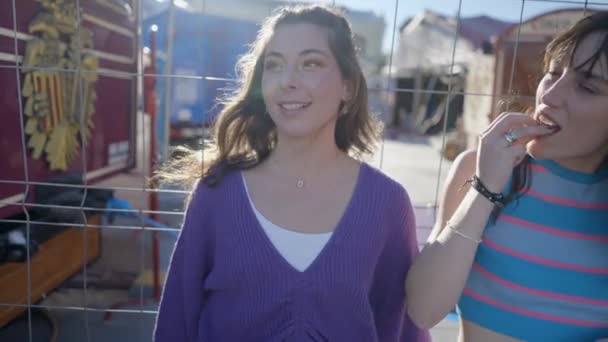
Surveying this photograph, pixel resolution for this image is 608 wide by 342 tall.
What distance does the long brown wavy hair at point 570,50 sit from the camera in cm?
89

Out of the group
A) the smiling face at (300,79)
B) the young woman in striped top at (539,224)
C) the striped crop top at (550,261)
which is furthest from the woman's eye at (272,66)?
the striped crop top at (550,261)

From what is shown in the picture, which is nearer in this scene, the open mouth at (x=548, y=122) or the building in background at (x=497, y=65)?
the open mouth at (x=548, y=122)

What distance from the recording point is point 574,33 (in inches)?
36.4

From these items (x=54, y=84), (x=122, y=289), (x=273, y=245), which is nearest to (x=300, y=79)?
(x=273, y=245)

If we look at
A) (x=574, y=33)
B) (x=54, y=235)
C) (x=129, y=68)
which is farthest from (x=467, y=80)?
(x=574, y=33)

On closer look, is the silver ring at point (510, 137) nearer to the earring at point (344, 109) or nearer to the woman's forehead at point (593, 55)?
the woman's forehead at point (593, 55)

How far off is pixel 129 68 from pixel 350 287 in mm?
3059

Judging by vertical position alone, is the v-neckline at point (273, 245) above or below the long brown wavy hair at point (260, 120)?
below

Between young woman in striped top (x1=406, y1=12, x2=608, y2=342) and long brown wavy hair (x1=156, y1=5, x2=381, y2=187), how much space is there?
1.02 ft

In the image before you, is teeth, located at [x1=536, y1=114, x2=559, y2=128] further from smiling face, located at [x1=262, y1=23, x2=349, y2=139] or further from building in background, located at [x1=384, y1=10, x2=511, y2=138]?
building in background, located at [x1=384, y1=10, x2=511, y2=138]

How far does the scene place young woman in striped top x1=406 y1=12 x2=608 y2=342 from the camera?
3.00 ft

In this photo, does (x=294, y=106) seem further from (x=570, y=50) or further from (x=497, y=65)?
(x=497, y=65)

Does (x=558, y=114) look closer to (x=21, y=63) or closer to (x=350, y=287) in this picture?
(x=350, y=287)

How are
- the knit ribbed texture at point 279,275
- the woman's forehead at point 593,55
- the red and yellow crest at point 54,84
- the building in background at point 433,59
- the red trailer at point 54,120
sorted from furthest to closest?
the building in background at point 433,59 < the red and yellow crest at point 54,84 < the red trailer at point 54,120 < the knit ribbed texture at point 279,275 < the woman's forehead at point 593,55
